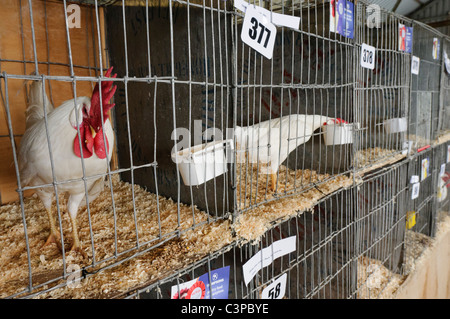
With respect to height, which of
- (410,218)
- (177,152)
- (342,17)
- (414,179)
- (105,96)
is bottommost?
(410,218)

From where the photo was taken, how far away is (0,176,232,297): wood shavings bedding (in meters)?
0.68

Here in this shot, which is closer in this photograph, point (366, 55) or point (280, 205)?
point (280, 205)

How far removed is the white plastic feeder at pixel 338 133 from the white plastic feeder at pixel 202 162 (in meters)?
0.62

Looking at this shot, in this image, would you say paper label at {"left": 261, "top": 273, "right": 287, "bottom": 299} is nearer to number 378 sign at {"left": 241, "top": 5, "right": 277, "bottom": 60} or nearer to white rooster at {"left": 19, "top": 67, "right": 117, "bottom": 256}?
white rooster at {"left": 19, "top": 67, "right": 117, "bottom": 256}

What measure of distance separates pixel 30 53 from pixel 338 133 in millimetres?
1392

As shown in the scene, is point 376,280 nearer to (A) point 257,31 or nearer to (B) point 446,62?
(A) point 257,31

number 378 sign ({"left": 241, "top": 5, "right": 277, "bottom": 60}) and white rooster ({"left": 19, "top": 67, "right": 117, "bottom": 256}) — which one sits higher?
number 378 sign ({"left": 241, "top": 5, "right": 277, "bottom": 60})

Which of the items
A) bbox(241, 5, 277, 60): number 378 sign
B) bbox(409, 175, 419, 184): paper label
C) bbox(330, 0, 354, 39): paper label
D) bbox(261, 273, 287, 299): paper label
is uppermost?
bbox(330, 0, 354, 39): paper label

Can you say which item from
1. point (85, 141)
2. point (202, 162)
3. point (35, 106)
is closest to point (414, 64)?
point (202, 162)

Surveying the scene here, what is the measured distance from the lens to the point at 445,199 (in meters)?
3.04

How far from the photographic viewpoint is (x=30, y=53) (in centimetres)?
125

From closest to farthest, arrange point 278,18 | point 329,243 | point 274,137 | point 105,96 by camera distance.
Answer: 1. point 105,96
2. point 278,18
3. point 274,137
4. point 329,243

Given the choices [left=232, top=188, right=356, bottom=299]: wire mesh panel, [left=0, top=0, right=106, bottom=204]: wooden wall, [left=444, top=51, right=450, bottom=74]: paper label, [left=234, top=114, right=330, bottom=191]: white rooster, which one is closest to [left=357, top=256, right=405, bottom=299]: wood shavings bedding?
[left=232, top=188, right=356, bottom=299]: wire mesh panel

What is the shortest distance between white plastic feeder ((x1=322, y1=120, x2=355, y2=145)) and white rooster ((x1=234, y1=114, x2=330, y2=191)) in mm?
39
